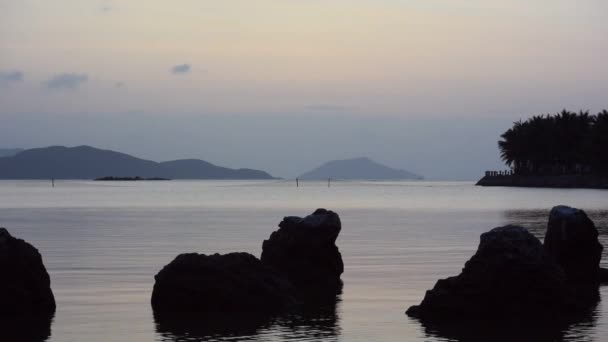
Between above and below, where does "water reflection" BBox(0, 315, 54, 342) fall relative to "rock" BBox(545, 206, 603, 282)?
below

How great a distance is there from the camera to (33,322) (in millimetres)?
25516

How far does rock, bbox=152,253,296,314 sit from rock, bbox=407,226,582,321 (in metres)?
3.91

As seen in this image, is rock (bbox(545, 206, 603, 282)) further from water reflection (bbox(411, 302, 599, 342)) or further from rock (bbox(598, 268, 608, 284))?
water reflection (bbox(411, 302, 599, 342))

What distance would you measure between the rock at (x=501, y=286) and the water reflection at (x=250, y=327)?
273 cm

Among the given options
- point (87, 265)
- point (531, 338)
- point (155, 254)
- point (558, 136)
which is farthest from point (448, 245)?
point (558, 136)

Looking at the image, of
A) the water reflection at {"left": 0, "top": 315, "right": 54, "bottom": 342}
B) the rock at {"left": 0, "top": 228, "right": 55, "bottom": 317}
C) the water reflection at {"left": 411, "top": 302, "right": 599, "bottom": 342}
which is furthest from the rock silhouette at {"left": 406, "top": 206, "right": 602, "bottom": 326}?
the rock at {"left": 0, "top": 228, "right": 55, "bottom": 317}

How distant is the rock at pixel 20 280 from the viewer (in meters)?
26.6

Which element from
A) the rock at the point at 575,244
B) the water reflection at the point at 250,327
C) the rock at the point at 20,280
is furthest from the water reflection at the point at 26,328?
the rock at the point at 575,244

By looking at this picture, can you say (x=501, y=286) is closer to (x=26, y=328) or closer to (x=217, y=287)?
(x=217, y=287)

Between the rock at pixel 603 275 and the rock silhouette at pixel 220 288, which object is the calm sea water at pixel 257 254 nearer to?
the rock silhouette at pixel 220 288

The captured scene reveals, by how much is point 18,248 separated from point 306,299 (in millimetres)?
8194

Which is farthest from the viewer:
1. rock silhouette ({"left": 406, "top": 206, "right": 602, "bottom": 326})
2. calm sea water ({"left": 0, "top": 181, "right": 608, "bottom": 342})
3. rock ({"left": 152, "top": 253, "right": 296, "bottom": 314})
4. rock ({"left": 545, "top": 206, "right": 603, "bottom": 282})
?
rock ({"left": 545, "top": 206, "right": 603, "bottom": 282})

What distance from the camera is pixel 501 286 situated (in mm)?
26578

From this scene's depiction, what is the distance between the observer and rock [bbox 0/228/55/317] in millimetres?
26609
